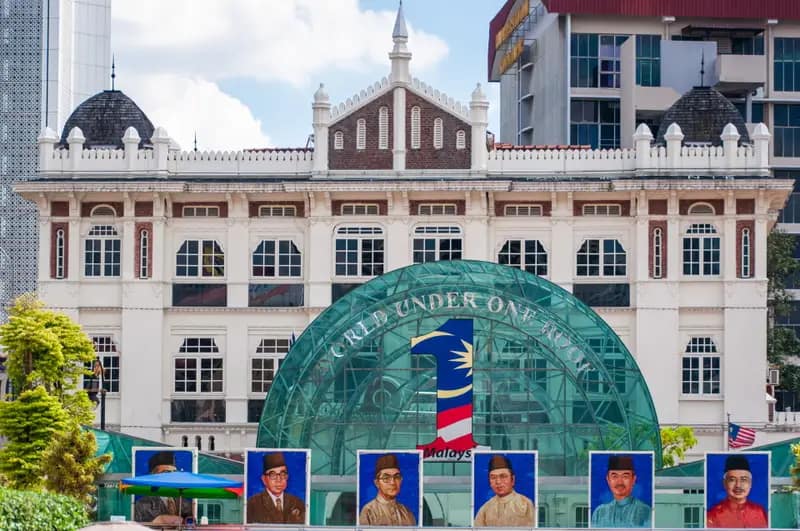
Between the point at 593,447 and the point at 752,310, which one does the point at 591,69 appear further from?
the point at 593,447

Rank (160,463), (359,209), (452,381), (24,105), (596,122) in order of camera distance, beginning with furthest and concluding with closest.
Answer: (24,105) < (596,122) < (359,209) < (452,381) < (160,463)

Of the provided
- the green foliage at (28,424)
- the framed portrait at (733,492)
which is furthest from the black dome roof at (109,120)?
the framed portrait at (733,492)

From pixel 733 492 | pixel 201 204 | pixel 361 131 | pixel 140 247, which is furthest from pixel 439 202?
pixel 733 492

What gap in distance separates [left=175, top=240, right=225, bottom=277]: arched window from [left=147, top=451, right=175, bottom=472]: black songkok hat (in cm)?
2560

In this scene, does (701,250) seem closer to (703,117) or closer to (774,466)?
(703,117)

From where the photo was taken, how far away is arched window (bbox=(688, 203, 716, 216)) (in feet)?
238

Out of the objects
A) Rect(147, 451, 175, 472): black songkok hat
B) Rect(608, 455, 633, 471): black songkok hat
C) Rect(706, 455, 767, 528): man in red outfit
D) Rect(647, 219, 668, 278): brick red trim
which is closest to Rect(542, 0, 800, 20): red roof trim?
Rect(647, 219, 668, 278): brick red trim

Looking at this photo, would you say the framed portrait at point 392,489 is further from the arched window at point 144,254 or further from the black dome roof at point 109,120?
the black dome roof at point 109,120

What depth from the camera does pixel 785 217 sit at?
108 meters

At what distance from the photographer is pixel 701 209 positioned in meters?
72.6

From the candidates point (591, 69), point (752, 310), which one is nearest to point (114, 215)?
point (752, 310)

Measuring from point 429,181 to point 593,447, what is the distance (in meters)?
20.2

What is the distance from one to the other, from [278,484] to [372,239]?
26453 mm

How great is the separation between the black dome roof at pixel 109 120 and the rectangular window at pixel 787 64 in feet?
141
